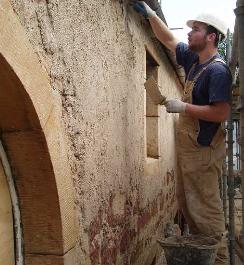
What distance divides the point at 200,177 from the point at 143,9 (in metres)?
1.49

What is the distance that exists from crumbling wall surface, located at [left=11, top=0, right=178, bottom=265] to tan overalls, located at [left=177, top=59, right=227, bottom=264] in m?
0.44

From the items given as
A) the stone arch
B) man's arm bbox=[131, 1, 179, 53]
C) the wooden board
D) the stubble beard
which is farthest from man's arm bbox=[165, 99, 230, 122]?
the wooden board

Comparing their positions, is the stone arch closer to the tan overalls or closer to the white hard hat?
the tan overalls

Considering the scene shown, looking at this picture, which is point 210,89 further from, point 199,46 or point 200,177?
point 200,177

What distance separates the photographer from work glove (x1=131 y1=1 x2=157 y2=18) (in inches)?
138

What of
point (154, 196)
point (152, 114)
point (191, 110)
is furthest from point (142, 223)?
point (152, 114)

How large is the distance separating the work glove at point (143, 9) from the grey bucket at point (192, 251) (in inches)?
75.0

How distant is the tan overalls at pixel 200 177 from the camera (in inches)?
130

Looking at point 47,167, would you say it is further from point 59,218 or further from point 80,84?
point 80,84

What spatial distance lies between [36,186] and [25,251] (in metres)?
0.32

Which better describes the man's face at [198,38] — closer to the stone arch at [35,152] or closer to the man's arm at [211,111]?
the man's arm at [211,111]

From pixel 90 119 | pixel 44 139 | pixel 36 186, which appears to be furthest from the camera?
pixel 90 119

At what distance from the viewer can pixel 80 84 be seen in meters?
2.21

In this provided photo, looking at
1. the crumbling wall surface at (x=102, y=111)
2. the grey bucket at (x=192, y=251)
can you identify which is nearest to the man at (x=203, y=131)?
the grey bucket at (x=192, y=251)
